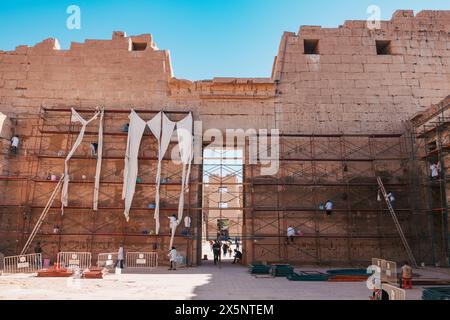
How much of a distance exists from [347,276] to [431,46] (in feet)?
40.3

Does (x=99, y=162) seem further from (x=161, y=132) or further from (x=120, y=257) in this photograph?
(x=120, y=257)

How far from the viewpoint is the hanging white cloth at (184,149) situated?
14498 millimetres

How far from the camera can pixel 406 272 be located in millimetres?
9242

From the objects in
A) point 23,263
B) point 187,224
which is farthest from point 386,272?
point 23,263

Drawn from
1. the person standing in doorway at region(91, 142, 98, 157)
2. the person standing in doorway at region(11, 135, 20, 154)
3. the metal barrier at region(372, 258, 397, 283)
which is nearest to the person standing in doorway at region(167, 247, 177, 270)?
the person standing in doorway at region(91, 142, 98, 157)

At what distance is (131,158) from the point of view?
48.8 ft

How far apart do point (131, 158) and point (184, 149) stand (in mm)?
2187

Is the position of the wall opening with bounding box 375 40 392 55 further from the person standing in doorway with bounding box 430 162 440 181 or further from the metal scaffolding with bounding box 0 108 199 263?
the metal scaffolding with bounding box 0 108 199 263

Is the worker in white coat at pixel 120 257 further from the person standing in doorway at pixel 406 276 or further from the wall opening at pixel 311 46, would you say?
the wall opening at pixel 311 46

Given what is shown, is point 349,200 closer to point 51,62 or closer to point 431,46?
point 431,46

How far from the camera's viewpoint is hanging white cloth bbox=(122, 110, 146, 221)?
14484 millimetres

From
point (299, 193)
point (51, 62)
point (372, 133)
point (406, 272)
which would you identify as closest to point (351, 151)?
point (372, 133)

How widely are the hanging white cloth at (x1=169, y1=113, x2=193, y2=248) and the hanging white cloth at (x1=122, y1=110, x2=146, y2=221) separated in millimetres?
1630

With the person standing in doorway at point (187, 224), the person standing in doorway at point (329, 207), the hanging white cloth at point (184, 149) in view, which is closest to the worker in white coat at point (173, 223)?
the hanging white cloth at point (184, 149)
